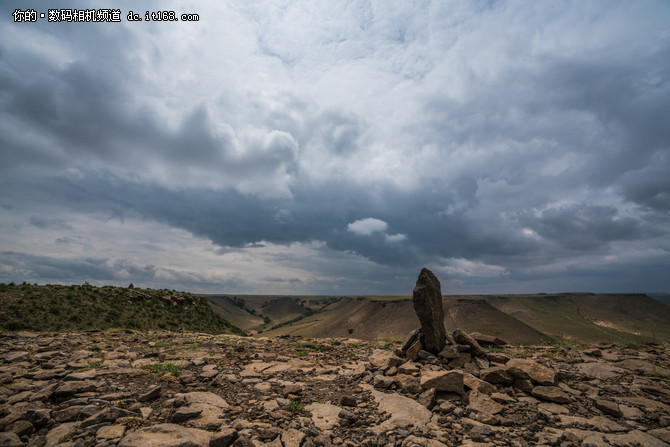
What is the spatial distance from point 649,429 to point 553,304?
156940 mm

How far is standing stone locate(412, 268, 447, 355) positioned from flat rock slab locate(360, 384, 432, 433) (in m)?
4.15

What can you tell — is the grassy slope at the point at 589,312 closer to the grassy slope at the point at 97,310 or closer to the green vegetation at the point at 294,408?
the grassy slope at the point at 97,310

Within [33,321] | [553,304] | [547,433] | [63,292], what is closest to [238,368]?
[547,433]

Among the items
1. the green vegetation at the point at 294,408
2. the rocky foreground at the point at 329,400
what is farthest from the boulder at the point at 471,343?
the green vegetation at the point at 294,408

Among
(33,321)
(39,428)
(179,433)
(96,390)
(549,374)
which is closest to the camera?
(179,433)

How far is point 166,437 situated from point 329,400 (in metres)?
4.04

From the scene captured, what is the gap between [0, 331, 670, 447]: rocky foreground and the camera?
18.0 ft

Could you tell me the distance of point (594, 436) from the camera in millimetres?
5742

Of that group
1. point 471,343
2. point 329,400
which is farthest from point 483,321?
point 329,400

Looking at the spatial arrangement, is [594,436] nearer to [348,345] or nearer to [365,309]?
[348,345]

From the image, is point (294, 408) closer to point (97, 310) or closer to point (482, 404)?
point (482, 404)

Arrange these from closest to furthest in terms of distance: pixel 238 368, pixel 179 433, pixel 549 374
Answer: pixel 179 433
pixel 549 374
pixel 238 368

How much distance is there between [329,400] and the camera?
7.61 meters

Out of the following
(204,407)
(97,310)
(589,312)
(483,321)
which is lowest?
(589,312)
